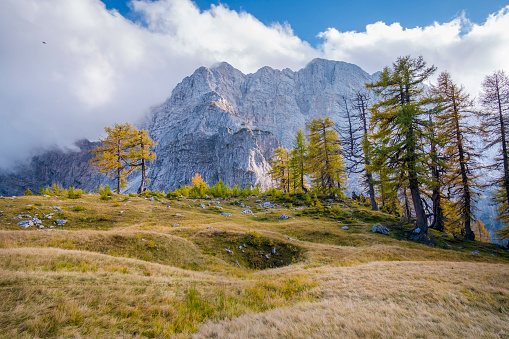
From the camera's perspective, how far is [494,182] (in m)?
20.2

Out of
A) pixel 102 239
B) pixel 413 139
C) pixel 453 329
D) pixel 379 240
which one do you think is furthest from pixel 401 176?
pixel 102 239

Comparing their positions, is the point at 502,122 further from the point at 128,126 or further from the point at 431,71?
the point at 128,126

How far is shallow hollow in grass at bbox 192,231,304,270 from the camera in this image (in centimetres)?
1232

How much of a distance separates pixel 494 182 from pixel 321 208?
53.7 ft

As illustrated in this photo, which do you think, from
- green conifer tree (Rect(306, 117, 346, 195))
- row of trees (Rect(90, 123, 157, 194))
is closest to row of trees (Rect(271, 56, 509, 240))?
green conifer tree (Rect(306, 117, 346, 195))

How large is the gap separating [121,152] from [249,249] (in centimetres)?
3003

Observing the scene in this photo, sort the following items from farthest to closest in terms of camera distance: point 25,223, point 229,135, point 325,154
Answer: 1. point 229,135
2. point 325,154
3. point 25,223

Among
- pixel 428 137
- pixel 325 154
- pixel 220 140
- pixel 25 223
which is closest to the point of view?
pixel 25 223

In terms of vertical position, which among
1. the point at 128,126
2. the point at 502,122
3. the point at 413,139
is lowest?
the point at 413,139

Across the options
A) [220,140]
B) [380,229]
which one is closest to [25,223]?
[380,229]

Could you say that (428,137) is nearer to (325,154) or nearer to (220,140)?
(325,154)

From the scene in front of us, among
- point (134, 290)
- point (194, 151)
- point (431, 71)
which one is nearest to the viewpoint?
point (134, 290)

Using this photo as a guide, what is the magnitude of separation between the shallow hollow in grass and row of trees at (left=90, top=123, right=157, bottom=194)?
76.4ft

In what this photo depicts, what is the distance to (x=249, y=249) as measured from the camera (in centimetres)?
1335
